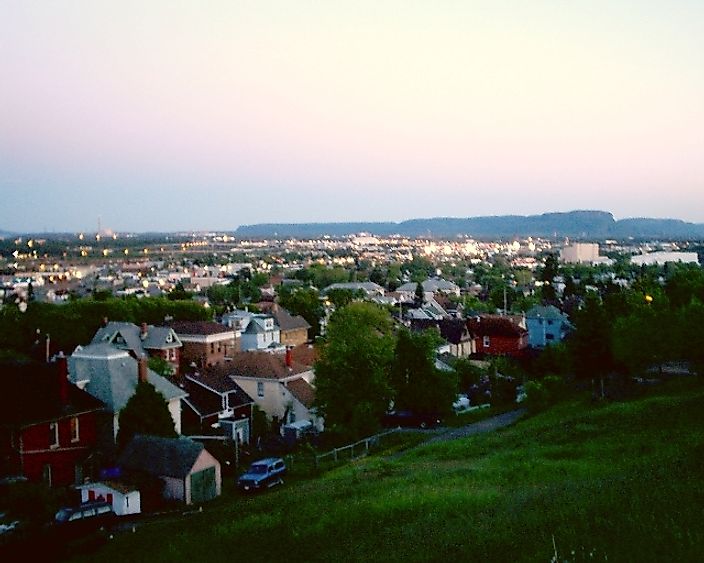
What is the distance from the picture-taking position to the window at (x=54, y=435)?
30156 mm

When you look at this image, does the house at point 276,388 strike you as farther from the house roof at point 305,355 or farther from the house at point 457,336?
the house at point 457,336

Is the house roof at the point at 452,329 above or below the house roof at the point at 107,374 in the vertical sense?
below

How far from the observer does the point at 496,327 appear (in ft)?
233

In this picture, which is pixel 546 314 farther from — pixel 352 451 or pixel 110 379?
pixel 110 379

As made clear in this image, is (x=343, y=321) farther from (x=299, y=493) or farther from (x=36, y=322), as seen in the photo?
(x=36, y=322)

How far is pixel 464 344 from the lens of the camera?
69.7 m

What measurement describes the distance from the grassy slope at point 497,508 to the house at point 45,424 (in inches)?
291

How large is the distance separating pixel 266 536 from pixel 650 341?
2805 cm

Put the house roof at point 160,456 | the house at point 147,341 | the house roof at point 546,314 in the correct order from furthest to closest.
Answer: the house roof at point 546,314 < the house at point 147,341 < the house roof at point 160,456

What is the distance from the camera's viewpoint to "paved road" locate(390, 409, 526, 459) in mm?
34419

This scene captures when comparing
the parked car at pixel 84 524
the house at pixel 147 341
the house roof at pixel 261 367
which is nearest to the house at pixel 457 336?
the house at pixel 147 341

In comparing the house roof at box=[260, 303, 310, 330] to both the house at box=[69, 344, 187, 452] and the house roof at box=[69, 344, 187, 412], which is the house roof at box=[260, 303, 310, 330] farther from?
the house roof at box=[69, 344, 187, 412]

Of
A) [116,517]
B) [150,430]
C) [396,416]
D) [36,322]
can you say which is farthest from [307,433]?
[36,322]

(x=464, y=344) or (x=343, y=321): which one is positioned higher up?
(x=343, y=321)
